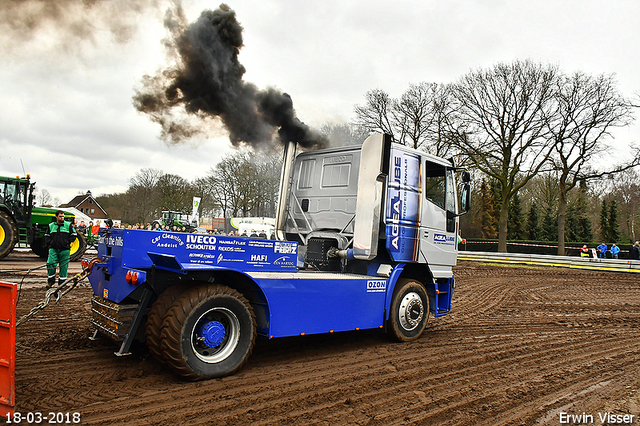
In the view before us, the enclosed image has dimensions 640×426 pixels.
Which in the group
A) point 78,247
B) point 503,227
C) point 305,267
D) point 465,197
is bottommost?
point 78,247

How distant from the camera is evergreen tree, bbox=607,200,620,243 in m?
45.8

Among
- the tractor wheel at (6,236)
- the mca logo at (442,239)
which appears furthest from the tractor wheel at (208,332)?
the tractor wheel at (6,236)

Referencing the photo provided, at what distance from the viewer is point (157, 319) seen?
14.3ft

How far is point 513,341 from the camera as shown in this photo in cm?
700

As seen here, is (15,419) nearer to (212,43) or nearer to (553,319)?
(212,43)

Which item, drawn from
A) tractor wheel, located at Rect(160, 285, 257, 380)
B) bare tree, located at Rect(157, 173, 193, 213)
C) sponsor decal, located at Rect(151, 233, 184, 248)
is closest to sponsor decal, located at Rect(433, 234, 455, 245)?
tractor wheel, located at Rect(160, 285, 257, 380)

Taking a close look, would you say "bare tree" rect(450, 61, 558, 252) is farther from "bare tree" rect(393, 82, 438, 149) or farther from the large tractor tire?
the large tractor tire

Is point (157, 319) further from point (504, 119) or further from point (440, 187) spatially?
Answer: point (504, 119)

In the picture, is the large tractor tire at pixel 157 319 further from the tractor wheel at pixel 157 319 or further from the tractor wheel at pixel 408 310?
the tractor wheel at pixel 408 310

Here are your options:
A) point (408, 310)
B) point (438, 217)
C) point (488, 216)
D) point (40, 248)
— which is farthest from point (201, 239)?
point (488, 216)

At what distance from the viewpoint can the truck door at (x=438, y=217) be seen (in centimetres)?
704

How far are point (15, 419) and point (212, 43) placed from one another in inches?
229

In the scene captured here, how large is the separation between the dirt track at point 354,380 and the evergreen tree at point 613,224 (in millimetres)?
45950

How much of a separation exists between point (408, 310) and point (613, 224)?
49623 mm
